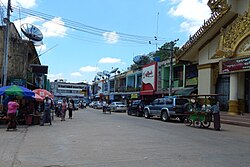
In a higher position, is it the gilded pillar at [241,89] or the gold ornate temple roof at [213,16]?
the gold ornate temple roof at [213,16]

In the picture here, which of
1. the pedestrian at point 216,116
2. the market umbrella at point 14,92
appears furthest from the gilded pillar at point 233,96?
the market umbrella at point 14,92

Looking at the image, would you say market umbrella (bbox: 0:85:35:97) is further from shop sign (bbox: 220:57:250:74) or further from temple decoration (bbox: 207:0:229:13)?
temple decoration (bbox: 207:0:229:13)

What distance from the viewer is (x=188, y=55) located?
32406 millimetres

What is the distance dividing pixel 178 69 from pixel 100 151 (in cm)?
3287

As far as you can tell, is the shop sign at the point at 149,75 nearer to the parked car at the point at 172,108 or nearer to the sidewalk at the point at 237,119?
the parked car at the point at 172,108

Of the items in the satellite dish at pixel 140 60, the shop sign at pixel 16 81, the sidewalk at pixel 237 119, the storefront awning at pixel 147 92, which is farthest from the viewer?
the satellite dish at pixel 140 60

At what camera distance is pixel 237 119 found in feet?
77.7

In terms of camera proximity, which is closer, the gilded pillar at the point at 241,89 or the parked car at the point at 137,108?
the gilded pillar at the point at 241,89

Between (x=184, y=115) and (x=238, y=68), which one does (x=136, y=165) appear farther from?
(x=238, y=68)

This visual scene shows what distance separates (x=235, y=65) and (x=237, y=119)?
450 cm

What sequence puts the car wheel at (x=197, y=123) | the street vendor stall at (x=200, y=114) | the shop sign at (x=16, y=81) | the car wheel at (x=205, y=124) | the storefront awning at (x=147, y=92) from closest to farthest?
the street vendor stall at (x=200, y=114) < the car wheel at (x=205, y=124) < the car wheel at (x=197, y=123) < the shop sign at (x=16, y=81) < the storefront awning at (x=147, y=92)

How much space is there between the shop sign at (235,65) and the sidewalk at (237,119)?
3.62m

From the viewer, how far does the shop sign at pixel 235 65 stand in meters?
24.2

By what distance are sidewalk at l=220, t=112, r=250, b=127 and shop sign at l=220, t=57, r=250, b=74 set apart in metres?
3.62
